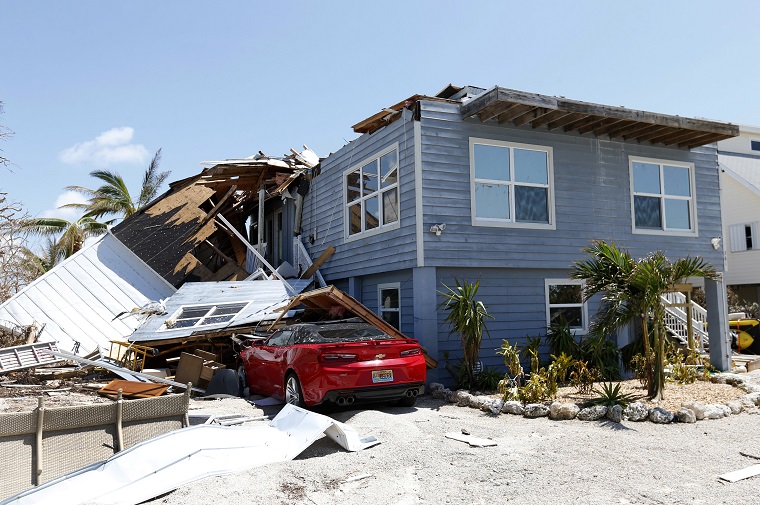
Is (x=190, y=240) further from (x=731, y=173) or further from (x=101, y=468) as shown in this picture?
(x=731, y=173)

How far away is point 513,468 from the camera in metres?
5.82

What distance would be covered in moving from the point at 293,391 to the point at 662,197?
10.1 metres

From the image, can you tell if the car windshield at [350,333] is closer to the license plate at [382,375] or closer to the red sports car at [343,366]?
the red sports car at [343,366]

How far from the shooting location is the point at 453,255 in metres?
11.2

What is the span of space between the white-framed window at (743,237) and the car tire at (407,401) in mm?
22208

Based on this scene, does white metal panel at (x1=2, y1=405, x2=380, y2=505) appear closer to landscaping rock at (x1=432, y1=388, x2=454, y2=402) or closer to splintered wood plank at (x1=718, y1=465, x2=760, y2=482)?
landscaping rock at (x1=432, y1=388, x2=454, y2=402)

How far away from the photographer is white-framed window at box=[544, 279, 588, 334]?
12414mm

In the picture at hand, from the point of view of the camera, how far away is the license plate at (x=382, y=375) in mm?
8156

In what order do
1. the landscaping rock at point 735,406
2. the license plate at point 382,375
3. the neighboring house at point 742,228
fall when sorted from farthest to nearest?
the neighboring house at point 742,228 < the landscaping rock at point 735,406 < the license plate at point 382,375

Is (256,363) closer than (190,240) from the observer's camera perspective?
Yes

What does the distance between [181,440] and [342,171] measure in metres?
9.66

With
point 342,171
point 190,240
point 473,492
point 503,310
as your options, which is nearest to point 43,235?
point 190,240

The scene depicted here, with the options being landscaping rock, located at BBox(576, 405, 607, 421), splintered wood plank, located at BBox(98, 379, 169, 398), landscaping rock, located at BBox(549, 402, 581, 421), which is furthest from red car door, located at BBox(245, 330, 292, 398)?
landscaping rock, located at BBox(576, 405, 607, 421)

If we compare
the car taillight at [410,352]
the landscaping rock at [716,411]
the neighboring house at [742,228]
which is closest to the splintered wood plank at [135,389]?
the car taillight at [410,352]
